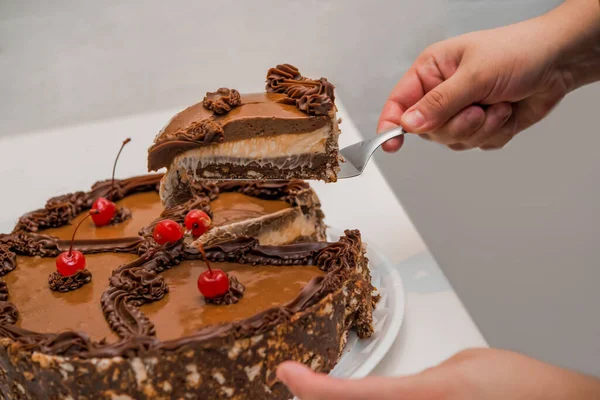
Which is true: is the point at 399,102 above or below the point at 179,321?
above

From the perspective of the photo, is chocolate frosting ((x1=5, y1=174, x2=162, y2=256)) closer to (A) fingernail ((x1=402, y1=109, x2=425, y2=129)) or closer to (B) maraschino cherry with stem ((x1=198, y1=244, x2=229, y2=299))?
(B) maraschino cherry with stem ((x1=198, y1=244, x2=229, y2=299))

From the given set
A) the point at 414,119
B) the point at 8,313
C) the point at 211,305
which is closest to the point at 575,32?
the point at 414,119

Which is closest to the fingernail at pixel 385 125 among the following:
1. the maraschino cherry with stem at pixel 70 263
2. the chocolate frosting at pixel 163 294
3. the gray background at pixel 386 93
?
the chocolate frosting at pixel 163 294

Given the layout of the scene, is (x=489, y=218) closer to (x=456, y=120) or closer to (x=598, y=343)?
(x=598, y=343)

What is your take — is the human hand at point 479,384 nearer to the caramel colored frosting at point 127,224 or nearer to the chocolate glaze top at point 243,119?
the chocolate glaze top at point 243,119

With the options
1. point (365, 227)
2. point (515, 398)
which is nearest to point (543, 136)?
point (365, 227)

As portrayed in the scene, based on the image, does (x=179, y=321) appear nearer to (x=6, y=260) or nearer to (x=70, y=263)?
(x=70, y=263)
